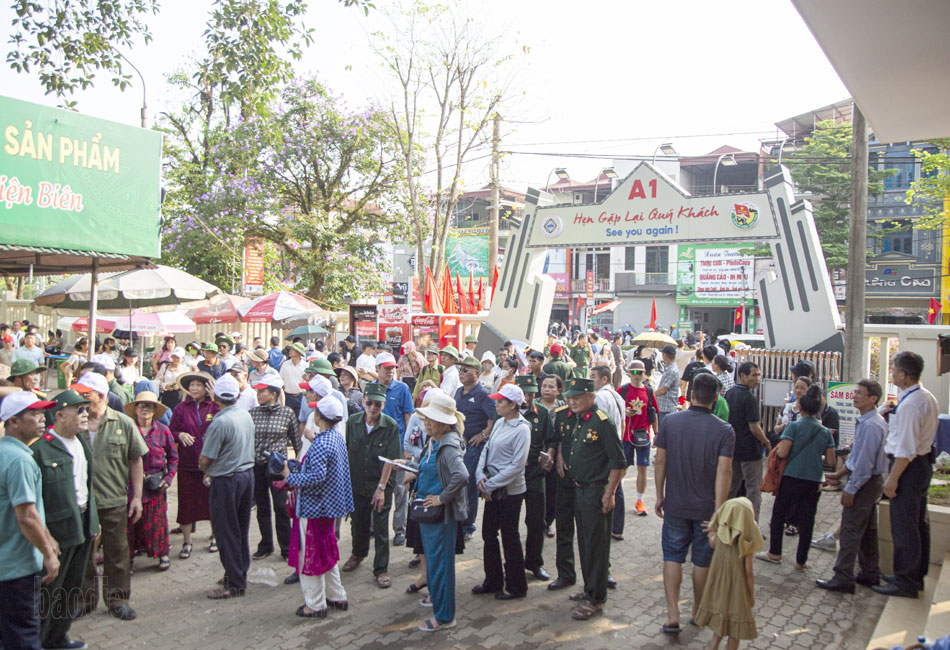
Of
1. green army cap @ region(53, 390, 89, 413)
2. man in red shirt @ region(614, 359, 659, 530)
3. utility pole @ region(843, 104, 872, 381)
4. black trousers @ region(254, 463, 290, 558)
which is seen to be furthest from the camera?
utility pole @ region(843, 104, 872, 381)

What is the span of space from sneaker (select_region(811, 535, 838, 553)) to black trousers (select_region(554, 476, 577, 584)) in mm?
2877

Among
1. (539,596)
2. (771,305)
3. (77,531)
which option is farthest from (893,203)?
(77,531)

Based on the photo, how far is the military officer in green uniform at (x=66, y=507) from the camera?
440cm

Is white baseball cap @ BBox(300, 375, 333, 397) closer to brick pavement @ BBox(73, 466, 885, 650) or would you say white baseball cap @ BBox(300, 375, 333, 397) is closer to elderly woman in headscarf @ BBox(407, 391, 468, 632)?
elderly woman in headscarf @ BBox(407, 391, 468, 632)

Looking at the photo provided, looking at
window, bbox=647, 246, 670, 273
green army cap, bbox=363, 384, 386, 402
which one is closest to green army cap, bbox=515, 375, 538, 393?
green army cap, bbox=363, 384, 386, 402

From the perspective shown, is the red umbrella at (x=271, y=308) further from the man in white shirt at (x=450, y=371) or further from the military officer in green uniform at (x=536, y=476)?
the military officer in green uniform at (x=536, y=476)

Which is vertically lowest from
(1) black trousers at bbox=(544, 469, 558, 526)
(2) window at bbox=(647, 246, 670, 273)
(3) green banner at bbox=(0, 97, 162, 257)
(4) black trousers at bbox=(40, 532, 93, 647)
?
(4) black trousers at bbox=(40, 532, 93, 647)

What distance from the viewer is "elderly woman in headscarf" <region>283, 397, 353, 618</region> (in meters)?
5.19

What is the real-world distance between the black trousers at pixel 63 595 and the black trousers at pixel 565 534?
3635 millimetres

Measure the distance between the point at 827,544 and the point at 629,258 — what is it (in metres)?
37.6

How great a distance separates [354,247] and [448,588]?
55.3ft

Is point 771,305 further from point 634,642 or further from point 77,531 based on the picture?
point 77,531

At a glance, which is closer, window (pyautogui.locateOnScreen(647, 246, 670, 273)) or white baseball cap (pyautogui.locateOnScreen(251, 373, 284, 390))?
white baseball cap (pyautogui.locateOnScreen(251, 373, 284, 390))

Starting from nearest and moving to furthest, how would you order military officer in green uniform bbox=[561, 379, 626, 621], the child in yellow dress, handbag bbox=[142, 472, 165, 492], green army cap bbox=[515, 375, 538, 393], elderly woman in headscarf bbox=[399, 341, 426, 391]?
the child in yellow dress → military officer in green uniform bbox=[561, 379, 626, 621] → handbag bbox=[142, 472, 165, 492] → green army cap bbox=[515, 375, 538, 393] → elderly woman in headscarf bbox=[399, 341, 426, 391]
